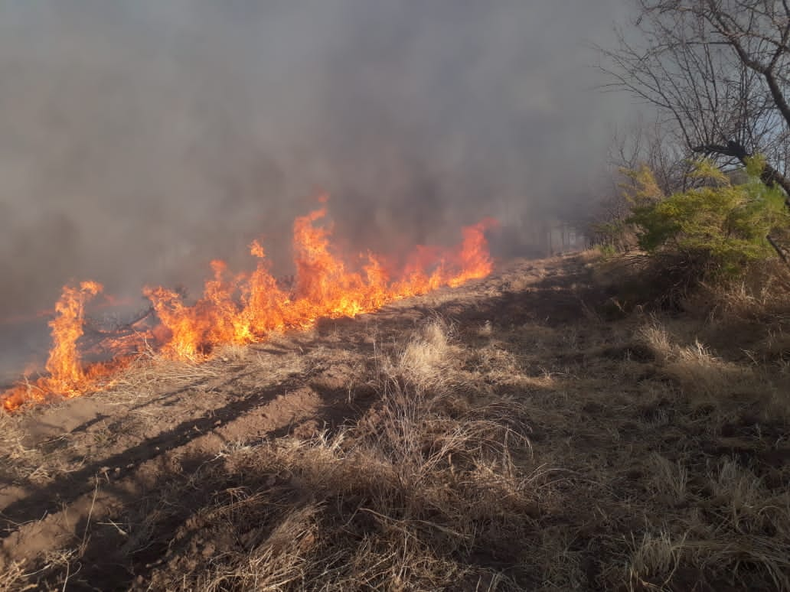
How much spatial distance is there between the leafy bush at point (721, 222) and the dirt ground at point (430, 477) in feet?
3.85

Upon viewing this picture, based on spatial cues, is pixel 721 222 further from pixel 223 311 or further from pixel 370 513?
pixel 223 311

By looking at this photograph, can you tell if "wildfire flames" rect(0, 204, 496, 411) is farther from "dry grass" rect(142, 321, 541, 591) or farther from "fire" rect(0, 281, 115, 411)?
"dry grass" rect(142, 321, 541, 591)

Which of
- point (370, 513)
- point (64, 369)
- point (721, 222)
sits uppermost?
point (64, 369)

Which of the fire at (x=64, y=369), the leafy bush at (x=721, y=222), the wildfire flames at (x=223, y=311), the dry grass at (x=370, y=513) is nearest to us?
the dry grass at (x=370, y=513)

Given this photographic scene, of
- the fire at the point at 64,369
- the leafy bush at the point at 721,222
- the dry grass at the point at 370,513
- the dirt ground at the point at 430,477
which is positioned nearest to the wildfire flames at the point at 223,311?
the fire at the point at 64,369

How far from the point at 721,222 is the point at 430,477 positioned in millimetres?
5807

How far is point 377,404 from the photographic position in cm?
395

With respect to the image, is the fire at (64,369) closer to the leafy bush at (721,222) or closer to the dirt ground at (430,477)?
the dirt ground at (430,477)

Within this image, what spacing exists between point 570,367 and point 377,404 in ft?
8.25

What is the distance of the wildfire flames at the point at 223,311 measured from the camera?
20.7 ft

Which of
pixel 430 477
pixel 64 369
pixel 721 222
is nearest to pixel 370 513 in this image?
pixel 430 477

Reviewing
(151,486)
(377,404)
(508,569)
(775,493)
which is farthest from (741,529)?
(151,486)

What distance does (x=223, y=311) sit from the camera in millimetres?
8203

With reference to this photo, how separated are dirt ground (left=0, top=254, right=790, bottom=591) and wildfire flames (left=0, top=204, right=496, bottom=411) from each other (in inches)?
70.3
